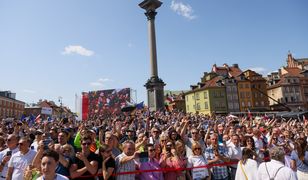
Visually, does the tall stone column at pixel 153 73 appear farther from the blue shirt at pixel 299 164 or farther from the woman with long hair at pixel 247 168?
the woman with long hair at pixel 247 168

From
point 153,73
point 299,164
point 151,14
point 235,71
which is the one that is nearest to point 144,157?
point 299,164

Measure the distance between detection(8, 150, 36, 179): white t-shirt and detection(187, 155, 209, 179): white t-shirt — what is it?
3.60 m

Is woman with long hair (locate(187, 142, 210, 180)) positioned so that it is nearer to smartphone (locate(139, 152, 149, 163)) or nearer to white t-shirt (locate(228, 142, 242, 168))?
smartphone (locate(139, 152, 149, 163))

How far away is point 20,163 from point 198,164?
12.9ft

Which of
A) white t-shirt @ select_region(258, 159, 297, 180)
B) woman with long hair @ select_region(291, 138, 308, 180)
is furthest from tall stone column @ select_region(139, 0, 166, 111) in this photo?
white t-shirt @ select_region(258, 159, 297, 180)

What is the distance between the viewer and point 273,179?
4066 millimetres

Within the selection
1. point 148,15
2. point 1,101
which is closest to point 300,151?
point 148,15

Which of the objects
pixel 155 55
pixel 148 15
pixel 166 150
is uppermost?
pixel 148 15

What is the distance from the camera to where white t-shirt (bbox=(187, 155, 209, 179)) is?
5703mm

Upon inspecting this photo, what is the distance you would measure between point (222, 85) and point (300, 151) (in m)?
60.4

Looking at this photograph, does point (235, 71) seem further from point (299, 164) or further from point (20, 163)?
point (20, 163)

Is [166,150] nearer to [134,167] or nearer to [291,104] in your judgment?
[134,167]

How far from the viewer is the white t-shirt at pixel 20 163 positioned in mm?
4941

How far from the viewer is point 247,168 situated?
191 inches
